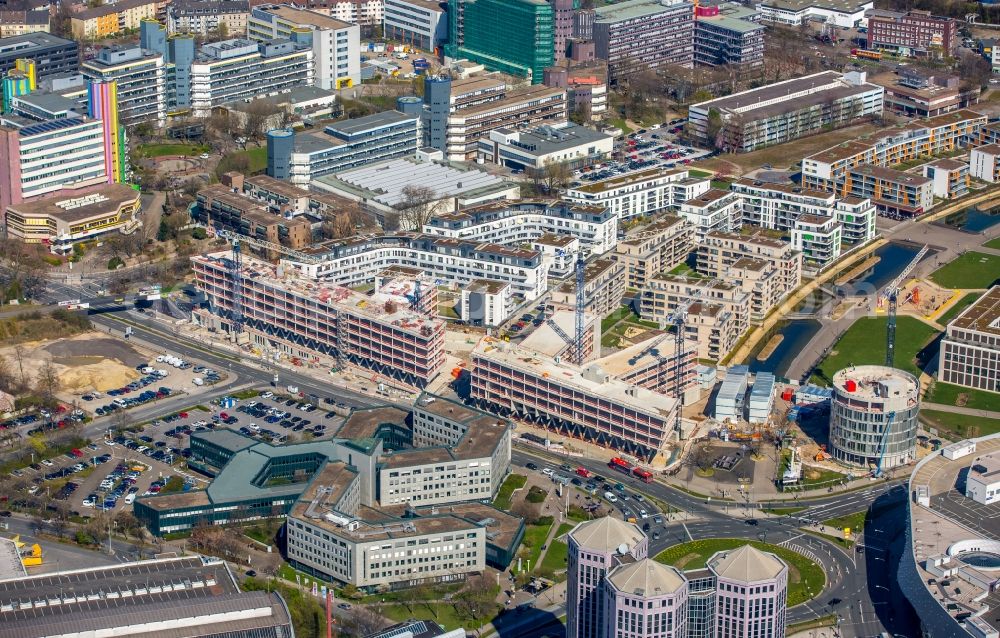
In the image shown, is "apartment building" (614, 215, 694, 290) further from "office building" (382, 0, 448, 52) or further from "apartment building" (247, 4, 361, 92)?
"office building" (382, 0, 448, 52)

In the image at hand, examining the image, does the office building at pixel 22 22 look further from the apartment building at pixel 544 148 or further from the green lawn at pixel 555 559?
the green lawn at pixel 555 559

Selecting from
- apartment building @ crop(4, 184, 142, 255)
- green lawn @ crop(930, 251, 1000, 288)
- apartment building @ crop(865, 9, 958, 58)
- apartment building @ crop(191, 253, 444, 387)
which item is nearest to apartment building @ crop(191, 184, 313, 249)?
apartment building @ crop(4, 184, 142, 255)

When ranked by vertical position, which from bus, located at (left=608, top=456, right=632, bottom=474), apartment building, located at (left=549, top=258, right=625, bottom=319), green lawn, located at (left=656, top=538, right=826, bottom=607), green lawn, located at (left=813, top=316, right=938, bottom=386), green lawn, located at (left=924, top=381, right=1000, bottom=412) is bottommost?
green lawn, located at (left=656, top=538, right=826, bottom=607)

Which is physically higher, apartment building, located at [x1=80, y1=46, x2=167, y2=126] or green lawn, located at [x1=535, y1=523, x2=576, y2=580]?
apartment building, located at [x1=80, y1=46, x2=167, y2=126]

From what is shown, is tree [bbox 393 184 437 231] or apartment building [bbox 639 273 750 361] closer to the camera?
apartment building [bbox 639 273 750 361]

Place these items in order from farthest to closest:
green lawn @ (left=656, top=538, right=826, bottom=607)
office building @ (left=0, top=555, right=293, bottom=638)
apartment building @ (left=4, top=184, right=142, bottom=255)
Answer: apartment building @ (left=4, top=184, right=142, bottom=255)
green lawn @ (left=656, top=538, right=826, bottom=607)
office building @ (left=0, top=555, right=293, bottom=638)

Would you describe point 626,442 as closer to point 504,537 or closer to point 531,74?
point 504,537

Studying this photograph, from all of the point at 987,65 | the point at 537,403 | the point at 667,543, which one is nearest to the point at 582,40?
the point at 987,65
